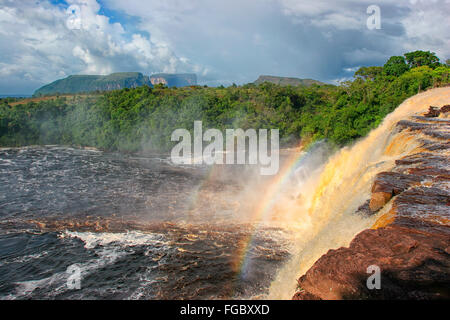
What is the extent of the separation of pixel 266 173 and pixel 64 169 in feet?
54.2

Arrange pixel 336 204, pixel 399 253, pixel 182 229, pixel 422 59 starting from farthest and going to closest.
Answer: pixel 422 59 → pixel 182 229 → pixel 336 204 → pixel 399 253

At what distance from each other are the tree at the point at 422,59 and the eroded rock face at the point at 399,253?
36.8 meters

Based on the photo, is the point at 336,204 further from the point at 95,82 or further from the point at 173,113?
the point at 95,82

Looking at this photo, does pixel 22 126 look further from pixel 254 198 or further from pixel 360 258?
pixel 360 258

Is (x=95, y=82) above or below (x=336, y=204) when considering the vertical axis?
above

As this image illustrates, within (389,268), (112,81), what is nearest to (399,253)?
(389,268)

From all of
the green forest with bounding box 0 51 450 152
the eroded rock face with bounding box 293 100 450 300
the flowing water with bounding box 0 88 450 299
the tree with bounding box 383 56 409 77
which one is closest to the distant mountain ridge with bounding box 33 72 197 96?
the green forest with bounding box 0 51 450 152

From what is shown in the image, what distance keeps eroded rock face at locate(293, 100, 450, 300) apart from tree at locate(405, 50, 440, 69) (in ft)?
121

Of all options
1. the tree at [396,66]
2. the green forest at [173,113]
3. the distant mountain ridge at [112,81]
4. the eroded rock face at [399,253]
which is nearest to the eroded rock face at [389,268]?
the eroded rock face at [399,253]

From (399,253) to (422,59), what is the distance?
40959 millimetres

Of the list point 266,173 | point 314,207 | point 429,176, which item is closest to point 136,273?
point 314,207

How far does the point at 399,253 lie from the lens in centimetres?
460

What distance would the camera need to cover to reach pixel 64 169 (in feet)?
77.9

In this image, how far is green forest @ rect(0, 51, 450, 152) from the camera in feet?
112
